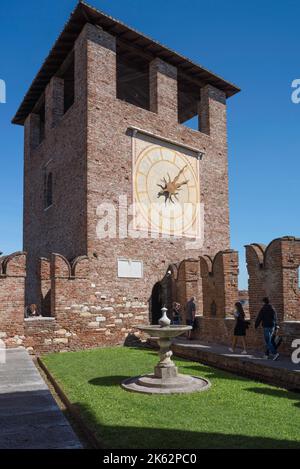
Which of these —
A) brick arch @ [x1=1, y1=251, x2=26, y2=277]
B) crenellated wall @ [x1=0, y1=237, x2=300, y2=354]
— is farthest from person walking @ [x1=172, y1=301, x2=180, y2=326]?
brick arch @ [x1=1, y1=251, x2=26, y2=277]

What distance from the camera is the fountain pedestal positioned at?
24.0 ft

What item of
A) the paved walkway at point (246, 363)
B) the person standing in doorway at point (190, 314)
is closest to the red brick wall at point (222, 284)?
the person standing in doorway at point (190, 314)

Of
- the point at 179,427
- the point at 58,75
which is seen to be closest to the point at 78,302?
the point at 179,427

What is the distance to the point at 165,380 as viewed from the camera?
25.1ft

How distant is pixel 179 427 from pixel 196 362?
574cm

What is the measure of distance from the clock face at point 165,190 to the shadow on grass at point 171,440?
388 inches

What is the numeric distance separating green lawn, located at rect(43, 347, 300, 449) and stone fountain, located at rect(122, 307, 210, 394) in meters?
0.21

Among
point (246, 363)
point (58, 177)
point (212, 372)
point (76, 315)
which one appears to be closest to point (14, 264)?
point (76, 315)

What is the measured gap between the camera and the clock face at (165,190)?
49.0 ft

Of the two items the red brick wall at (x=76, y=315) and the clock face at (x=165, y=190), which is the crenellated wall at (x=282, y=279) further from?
the clock face at (x=165, y=190)

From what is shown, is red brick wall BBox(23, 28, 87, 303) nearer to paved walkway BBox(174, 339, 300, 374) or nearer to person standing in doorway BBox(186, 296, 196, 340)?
person standing in doorway BBox(186, 296, 196, 340)

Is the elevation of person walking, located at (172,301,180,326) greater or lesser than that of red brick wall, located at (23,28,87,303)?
lesser

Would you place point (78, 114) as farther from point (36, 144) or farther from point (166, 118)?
point (36, 144)

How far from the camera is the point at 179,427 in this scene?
5285 mm
